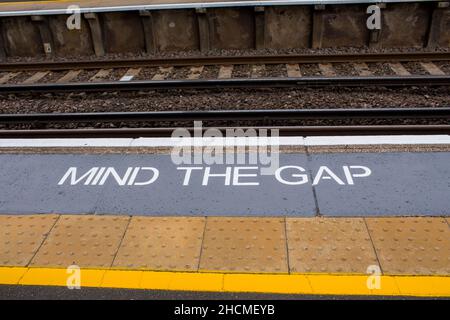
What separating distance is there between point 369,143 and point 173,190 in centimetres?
303

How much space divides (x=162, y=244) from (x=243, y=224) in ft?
3.06

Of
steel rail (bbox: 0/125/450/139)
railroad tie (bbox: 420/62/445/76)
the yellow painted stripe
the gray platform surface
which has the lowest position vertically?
the yellow painted stripe

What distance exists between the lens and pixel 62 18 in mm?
11344

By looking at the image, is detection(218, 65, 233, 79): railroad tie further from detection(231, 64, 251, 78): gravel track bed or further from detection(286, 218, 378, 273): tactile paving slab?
Result: detection(286, 218, 378, 273): tactile paving slab

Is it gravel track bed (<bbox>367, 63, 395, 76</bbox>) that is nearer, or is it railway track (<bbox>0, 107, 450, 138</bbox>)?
railway track (<bbox>0, 107, 450, 138</bbox>)

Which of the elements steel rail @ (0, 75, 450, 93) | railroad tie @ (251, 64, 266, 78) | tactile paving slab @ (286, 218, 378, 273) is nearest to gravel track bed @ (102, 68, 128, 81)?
steel rail @ (0, 75, 450, 93)

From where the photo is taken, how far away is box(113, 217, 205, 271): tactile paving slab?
416 centimetres

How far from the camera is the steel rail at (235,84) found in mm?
8289

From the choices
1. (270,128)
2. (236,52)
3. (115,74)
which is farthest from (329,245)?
(236,52)

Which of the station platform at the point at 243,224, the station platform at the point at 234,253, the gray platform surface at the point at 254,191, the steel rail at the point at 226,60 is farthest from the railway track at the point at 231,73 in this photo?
the station platform at the point at 234,253

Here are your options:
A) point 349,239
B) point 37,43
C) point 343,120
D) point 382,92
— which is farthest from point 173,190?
point 37,43

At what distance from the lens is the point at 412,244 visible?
4.27 metres

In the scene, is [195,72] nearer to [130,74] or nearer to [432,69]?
[130,74]
